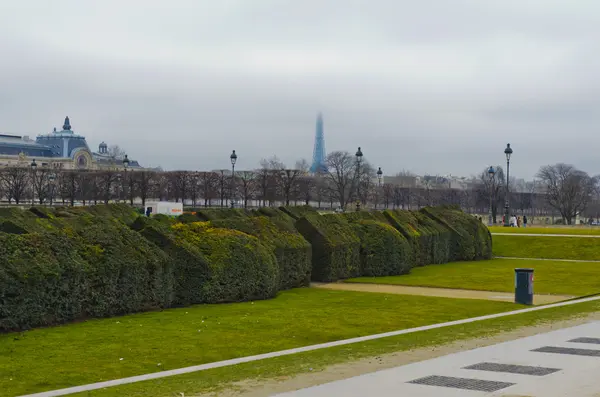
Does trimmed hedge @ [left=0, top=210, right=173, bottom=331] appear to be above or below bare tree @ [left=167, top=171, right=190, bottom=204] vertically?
below

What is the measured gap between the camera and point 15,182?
290 feet

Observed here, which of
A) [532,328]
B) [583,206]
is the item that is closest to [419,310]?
[532,328]

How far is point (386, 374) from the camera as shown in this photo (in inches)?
449

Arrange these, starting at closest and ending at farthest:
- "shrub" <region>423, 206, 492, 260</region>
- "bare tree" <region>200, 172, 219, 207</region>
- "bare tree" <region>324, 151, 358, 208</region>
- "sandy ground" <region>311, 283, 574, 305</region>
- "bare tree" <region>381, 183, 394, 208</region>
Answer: "sandy ground" <region>311, 283, 574, 305</region>
"shrub" <region>423, 206, 492, 260</region>
"bare tree" <region>200, 172, 219, 207</region>
"bare tree" <region>324, 151, 358, 208</region>
"bare tree" <region>381, 183, 394, 208</region>

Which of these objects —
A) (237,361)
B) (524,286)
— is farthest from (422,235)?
(237,361)

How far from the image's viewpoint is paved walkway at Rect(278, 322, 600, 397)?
10.3m

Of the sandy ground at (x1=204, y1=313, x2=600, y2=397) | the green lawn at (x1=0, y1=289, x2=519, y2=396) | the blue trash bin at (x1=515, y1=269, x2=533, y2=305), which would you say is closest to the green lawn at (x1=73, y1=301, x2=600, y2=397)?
the sandy ground at (x1=204, y1=313, x2=600, y2=397)

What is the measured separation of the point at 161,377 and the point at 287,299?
33.2ft

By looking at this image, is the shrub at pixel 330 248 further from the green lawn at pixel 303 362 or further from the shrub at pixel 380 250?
the green lawn at pixel 303 362

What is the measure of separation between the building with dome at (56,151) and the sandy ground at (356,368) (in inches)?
5799

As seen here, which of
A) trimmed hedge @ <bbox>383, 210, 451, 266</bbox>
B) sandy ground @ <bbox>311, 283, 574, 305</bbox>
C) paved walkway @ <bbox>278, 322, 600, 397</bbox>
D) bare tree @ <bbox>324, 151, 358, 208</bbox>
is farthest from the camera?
bare tree @ <bbox>324, 151, 358, 208</bbox>

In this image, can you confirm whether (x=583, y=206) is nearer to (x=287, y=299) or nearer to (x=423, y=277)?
(x=423, y=277)

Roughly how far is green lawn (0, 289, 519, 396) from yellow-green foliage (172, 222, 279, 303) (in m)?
0.51

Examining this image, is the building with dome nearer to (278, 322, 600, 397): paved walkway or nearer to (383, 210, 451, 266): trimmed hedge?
(383, 210, 451, 266): trimmed hedge
